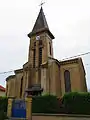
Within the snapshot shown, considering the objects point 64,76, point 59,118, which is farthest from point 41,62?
point 59,118

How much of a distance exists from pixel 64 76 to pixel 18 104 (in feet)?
36.4

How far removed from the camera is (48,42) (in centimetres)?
2723

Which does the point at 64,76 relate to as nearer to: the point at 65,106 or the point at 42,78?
the point at 42,78

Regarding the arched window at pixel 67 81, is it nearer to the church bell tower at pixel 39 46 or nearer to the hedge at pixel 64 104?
the church bell tower at pixel 39 46

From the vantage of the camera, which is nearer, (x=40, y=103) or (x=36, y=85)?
(x=40, y=103)

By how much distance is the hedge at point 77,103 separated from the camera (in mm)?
12748

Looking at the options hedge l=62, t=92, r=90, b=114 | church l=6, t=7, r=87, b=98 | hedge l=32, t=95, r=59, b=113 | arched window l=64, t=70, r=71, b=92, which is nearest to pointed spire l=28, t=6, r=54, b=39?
church l=6, t=7, r=87, b=98

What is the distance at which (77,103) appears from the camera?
43.3ft

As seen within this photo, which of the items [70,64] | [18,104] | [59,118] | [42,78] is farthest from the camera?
[70,64]

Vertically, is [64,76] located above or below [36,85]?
above

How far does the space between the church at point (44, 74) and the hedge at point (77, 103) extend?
700cm

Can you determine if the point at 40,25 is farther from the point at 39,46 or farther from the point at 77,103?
the point at 77,103

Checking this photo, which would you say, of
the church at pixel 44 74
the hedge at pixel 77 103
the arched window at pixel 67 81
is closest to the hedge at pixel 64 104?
the hedge at pixel 77 103

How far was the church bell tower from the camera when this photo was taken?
25.4 metres
